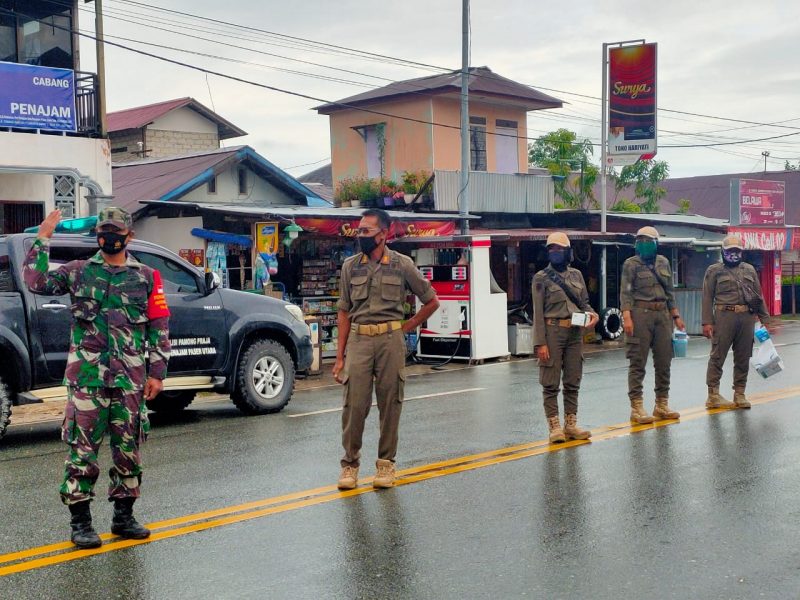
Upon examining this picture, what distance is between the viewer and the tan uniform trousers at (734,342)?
37.8ft

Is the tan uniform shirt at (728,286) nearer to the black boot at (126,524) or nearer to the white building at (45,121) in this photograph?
the black boot at (126,524)

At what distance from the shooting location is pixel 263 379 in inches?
485

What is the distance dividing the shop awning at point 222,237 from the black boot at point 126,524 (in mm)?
12827

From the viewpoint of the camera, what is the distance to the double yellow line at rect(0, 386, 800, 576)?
19.3 feet

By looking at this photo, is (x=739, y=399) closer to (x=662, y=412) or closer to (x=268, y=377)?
(x=662, y=412)

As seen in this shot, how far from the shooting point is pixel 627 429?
10.1 metres

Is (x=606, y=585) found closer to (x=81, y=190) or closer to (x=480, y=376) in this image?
(x=480, y=376)

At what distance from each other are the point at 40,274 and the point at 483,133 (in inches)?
1061

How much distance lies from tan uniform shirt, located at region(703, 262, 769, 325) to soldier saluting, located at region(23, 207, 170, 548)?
7.17 m

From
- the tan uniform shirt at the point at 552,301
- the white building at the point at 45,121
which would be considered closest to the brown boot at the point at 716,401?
the tan uniform shirt at the point at 552,301

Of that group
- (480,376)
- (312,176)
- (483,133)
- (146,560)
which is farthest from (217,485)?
(312,176)

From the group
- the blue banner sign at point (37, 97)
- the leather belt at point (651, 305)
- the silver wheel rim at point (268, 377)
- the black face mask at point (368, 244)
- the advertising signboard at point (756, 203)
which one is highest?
the blue banner sign at point (37, 97)

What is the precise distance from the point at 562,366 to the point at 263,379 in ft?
13.7

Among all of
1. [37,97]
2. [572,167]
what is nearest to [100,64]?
[37,97]
